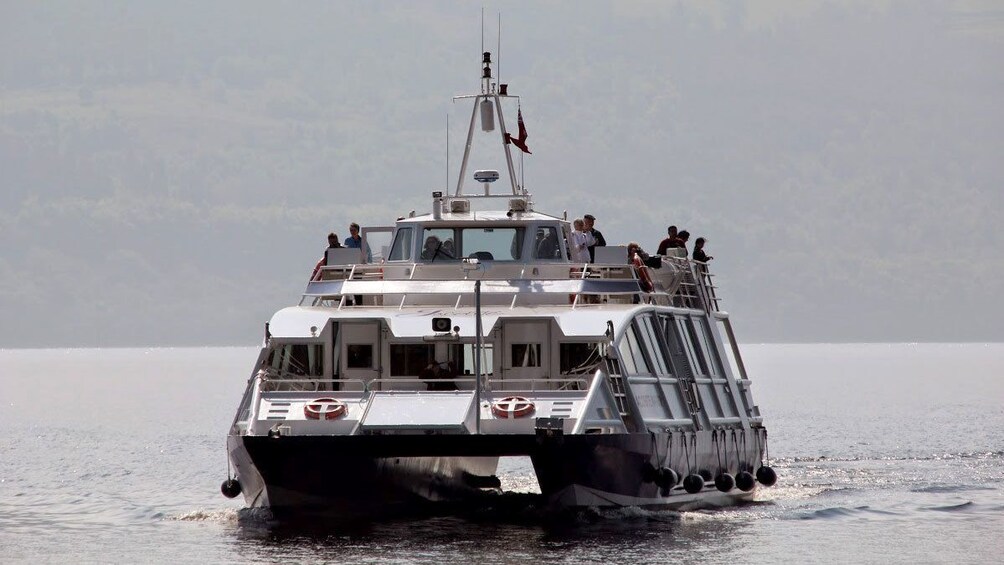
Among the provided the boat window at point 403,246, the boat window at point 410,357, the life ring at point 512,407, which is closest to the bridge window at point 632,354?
the life ring at point 512,407

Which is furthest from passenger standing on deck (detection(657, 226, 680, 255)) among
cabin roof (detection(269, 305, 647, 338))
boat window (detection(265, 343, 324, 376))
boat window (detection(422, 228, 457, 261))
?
boat window (detection(265, 343, 324, 376))

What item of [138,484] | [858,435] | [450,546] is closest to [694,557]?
[450,546]

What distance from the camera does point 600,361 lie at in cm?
3369

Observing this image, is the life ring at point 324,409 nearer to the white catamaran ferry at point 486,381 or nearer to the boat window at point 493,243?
the white catamaran ferry at point 486,381

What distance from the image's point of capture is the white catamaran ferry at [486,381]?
1237 inches

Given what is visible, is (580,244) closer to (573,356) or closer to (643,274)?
(643,274)

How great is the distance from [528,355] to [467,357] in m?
2.33

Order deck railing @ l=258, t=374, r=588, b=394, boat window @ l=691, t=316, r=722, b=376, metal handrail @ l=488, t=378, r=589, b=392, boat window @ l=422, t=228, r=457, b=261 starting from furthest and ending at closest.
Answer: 1. boat window @ l=691, t=316, r=722, b=376
2. boat window @ l=422, t=228, r=457, b=261
3. deck railing @ l=258, t=374, r=588, b=394
4. metal handrail @ l=488, t=378, r=589, b=392

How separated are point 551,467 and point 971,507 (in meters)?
12.4

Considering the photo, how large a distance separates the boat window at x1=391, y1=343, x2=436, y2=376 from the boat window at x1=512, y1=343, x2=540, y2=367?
1.58 meters

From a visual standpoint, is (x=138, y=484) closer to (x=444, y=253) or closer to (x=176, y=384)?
(x=444, y=253)

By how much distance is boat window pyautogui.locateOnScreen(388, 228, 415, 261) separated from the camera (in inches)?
1528

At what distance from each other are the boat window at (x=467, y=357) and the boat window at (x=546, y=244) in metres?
2.96

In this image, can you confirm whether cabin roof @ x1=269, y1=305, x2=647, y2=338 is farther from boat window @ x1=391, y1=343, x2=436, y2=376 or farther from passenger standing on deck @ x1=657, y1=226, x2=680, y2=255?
passenger standing on deck @ x1=657, y1=226, x2=680, y2=255
